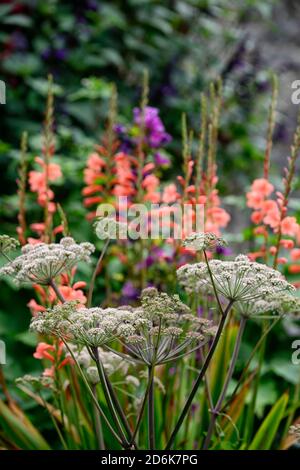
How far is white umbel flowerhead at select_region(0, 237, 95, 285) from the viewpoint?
137cm

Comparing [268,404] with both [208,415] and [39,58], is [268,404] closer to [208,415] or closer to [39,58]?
[208,415]

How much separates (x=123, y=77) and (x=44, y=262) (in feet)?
10.4

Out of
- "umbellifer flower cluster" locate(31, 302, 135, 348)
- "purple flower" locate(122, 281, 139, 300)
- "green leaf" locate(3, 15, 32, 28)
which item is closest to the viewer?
"umbellifer flower cluster" locate(31, 302, 135, 348)

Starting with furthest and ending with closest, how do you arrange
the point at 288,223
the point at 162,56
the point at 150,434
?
the point at 162,56 → the point at 288,223 → the point at 150,434

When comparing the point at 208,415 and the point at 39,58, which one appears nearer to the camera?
the point at 208,415

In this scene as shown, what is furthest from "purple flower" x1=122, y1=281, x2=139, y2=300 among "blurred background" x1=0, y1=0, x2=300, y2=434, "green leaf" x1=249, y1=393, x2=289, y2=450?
"blurred background" x1=0, y1=0, x2=300, y2=434

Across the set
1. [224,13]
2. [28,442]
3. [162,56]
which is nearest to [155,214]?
[28,442]

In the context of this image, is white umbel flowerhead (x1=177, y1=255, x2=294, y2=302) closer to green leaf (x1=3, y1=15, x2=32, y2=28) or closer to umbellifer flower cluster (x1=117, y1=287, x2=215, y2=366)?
umbellifer flower cluster (x1=117, y1=287, x2=215, y2=366)

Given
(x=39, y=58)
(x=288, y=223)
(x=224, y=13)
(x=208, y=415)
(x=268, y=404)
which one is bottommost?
(x=268, y=404)

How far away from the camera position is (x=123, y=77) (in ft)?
14.3

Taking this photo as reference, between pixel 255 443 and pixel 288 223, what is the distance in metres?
0.59

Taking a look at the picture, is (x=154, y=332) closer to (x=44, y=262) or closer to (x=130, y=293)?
(x=44, y=262)

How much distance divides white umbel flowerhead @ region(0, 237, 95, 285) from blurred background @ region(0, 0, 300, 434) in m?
1.49
